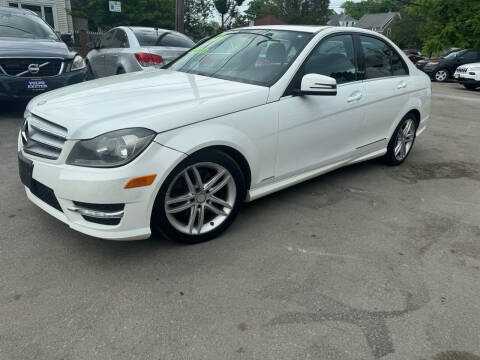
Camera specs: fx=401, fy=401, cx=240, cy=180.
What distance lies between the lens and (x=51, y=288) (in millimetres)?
2465

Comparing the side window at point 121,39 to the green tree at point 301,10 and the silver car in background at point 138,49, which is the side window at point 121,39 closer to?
the silver car in background at point 138,49

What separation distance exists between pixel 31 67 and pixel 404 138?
17.9 ft

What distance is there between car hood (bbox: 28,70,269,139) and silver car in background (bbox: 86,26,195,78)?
3696 millimetres

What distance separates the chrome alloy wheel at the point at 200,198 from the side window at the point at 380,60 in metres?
2.12

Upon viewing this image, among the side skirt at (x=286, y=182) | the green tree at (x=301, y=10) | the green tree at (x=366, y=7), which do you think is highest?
the green tree at (x=366, y=7)

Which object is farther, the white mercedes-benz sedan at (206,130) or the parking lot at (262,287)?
the white mercedes-benz sedan at (206,130)

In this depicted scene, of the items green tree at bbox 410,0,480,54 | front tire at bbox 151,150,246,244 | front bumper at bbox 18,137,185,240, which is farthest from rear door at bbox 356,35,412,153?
green tree at bbox 410,0,480,54

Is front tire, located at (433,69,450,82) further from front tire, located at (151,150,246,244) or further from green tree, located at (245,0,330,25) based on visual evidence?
green tree, located at (245,0,330,25)

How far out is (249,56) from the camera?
362 centimetres

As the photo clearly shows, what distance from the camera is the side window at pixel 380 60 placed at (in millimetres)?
4203

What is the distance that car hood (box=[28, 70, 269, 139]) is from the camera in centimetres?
253

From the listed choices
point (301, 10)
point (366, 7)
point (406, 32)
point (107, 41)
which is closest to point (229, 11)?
point (301, 10)

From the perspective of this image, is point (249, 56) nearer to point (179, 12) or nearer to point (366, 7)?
point (179, 12)

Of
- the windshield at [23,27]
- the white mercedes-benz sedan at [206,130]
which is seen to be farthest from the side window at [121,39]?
the white mercedes-benz sedan at [206,130]
